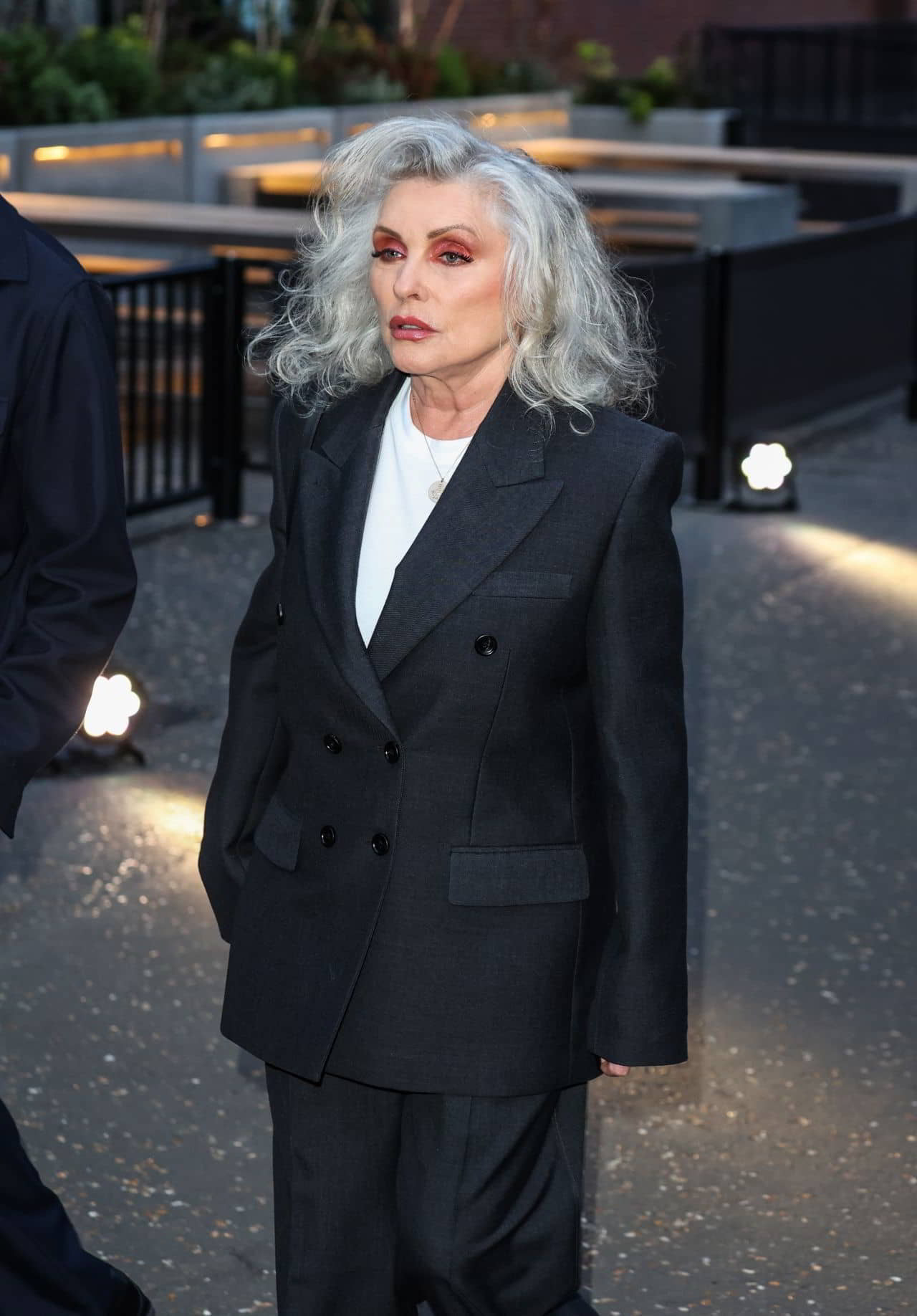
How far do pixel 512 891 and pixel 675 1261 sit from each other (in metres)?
1.45

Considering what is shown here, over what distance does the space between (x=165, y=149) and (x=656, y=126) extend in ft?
27.6

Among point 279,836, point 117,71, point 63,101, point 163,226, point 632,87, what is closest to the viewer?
point 279,836

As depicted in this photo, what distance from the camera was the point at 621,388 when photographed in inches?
119

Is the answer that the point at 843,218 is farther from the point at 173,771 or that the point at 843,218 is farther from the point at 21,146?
the point at 173,771

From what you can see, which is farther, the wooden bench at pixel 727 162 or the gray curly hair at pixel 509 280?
the wooden bench at pixel 727 162

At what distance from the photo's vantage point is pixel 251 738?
10.2 feet

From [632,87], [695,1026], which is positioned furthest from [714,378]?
[632,87]

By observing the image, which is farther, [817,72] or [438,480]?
[817,72]

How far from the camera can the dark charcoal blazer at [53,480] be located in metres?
2.95

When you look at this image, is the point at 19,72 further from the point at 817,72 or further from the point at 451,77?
the point at 817,72

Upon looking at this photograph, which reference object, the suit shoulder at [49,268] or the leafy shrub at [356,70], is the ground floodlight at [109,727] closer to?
the suit shoulder at [49,268]

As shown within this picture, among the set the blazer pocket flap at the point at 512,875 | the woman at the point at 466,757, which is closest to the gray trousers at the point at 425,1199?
the woman at the point at 466,757

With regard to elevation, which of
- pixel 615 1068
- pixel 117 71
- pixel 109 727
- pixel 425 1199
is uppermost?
pixel 117 71

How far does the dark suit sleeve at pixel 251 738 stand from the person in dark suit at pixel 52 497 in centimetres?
19
